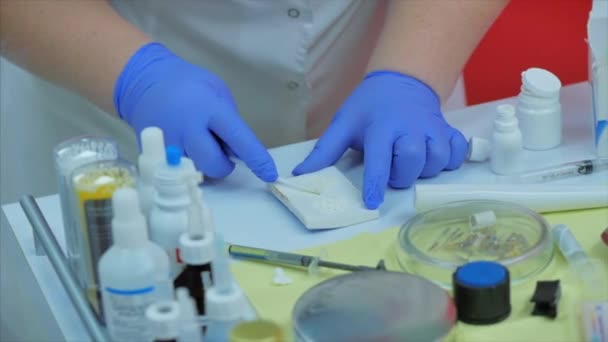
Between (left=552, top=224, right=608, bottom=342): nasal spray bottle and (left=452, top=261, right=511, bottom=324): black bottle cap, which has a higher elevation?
(left=452, top=261, right=511, bottom=324): black bottle cap

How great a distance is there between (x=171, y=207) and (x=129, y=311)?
103mm

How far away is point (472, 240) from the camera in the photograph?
1052mm

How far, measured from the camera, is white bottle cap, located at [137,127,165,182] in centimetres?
95

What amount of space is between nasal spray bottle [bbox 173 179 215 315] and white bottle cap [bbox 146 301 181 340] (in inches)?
2.2

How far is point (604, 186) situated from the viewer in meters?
1.14

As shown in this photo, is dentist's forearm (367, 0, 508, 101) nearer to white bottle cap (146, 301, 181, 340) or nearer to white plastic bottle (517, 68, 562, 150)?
white plastic bottle (517, 68, 562, 150)

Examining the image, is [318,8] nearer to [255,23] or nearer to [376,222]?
[255,23]

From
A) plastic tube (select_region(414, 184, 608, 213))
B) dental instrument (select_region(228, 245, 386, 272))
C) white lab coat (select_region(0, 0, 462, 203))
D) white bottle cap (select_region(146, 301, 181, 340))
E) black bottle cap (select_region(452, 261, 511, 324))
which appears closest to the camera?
white bottle cap (select_region(146, 301, 181, 340))

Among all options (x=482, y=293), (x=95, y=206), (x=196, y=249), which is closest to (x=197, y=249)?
(x=196, y=249)

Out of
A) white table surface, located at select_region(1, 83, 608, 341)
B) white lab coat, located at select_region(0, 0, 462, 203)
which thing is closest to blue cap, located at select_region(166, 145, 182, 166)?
white table surface, located at select_region(1, 83, 608, 341)

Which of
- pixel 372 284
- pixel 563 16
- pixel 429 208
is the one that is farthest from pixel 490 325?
pixel 563 16

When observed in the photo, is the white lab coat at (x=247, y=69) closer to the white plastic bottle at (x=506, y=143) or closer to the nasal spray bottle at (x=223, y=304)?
the white plastic bottle at (x=506, y=143)

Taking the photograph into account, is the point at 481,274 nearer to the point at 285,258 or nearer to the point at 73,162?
the point at 285,258

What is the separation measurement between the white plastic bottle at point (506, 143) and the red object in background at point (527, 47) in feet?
2.87
